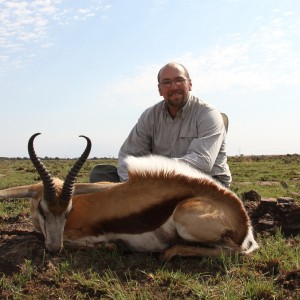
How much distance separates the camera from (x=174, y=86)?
21.7 ft

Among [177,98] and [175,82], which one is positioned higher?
[175,82]

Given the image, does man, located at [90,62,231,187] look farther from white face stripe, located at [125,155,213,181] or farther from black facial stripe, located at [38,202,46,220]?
black facial stripe, located at [38,202,46,220]

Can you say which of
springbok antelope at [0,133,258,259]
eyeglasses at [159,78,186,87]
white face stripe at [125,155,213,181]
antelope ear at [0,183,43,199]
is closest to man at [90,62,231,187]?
eyeglasses at [159,78,186,87]

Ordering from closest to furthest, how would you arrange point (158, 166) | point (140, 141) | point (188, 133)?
point (158, 166)
point (188, 133)
point (140, 141)

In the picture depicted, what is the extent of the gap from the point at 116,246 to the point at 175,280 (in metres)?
1.06

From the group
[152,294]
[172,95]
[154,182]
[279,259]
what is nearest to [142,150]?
[172,95]

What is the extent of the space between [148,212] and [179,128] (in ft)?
6.45

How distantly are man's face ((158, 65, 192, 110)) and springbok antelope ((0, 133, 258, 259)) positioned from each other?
1.56 meters

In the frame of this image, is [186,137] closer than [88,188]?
A: No

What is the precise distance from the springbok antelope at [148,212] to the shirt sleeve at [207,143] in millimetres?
625

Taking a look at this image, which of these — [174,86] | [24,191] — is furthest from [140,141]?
[24,191]

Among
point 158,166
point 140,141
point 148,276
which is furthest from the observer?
point 140,141

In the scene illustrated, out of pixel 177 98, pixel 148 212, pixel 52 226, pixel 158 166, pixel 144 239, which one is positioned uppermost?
pixel 177 98

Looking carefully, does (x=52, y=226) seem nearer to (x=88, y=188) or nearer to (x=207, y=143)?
(x=88, y=188)
